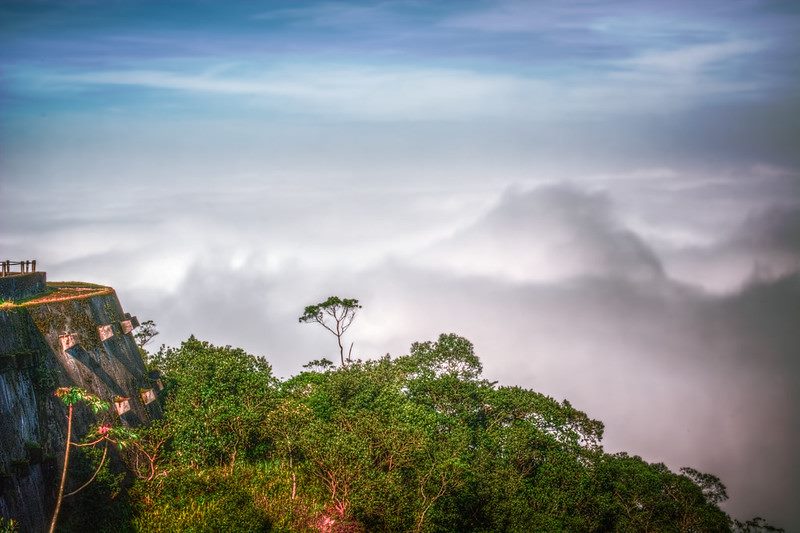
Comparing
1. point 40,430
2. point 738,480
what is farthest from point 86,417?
point 738,480

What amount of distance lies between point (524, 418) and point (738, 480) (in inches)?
5169

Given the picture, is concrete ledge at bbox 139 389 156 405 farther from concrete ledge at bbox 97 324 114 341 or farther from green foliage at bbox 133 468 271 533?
green foliage at bbox 133 468 271 533

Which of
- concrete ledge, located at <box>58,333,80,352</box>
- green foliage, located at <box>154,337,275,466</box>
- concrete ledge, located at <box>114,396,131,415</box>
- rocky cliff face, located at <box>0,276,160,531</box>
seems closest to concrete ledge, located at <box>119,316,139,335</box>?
rocky cliff face, located at <box>0,276,160,531</box>

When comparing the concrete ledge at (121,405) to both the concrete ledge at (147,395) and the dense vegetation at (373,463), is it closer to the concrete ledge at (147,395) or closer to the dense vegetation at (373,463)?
the dense vegetation at (373,463)

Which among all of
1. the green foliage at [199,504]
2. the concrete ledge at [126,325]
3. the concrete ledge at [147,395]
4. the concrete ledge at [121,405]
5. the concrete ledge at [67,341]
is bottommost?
the green foliage at [199,504]

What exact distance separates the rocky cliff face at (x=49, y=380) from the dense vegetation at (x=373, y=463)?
241 centimetres

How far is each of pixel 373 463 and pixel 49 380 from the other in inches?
637

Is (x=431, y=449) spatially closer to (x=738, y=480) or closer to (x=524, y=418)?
(x=524, y=418)

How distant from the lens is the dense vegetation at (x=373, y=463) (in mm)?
35250

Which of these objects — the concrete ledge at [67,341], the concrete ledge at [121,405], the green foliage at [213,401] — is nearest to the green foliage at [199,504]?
the green foliage at [213,401]

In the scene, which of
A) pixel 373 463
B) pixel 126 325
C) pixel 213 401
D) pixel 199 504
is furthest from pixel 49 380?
pixel 373 463

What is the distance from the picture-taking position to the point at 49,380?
35.1m

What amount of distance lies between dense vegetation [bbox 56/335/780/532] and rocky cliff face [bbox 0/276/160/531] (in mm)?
2414

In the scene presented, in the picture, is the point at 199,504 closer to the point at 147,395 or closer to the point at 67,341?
the point at 67,341
